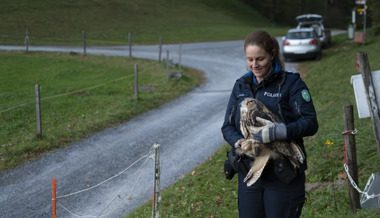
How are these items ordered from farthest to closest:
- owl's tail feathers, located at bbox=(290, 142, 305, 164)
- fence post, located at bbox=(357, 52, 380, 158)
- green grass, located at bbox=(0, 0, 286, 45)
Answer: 1. green grass, located at bbox=(0, 0, 286, 45)
2. fence post, located at bbox=(357, 52, 380, 158)
3. owl's tail feathers, located at bbox=(290, 142, 305, 164)

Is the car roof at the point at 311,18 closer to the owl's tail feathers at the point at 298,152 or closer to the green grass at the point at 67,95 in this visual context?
the green grass at the point at 67,95

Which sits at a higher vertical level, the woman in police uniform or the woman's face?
the woman's face

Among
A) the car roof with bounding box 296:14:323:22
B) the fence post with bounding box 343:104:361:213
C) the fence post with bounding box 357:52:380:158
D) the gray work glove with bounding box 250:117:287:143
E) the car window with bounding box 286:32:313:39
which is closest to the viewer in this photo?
the gray work glove with bounding box 250:117:287:143

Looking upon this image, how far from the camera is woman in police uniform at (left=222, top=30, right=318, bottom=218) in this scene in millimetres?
2980

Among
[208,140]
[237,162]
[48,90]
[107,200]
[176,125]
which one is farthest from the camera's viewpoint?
[48,90]

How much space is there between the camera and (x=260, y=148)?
A: 3.01m

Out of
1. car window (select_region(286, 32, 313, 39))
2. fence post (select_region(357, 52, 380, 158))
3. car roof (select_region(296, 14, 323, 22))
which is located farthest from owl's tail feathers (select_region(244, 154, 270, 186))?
car roof (select_region(296, 14, 323, 22))

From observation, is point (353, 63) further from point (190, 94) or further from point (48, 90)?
point (48, 90)

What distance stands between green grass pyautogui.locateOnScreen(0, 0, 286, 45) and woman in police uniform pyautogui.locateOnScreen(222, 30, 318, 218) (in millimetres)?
27109

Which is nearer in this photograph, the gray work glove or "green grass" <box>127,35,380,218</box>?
the gray work glove

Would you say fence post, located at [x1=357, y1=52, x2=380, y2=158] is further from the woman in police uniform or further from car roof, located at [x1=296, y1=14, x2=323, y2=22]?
car roof, located at [x1=296, y1=14, x2=323, y2=22]

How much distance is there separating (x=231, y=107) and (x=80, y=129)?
26.4 feet

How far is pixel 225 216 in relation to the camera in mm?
5820

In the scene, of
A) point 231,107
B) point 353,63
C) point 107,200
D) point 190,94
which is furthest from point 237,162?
point 353,63
